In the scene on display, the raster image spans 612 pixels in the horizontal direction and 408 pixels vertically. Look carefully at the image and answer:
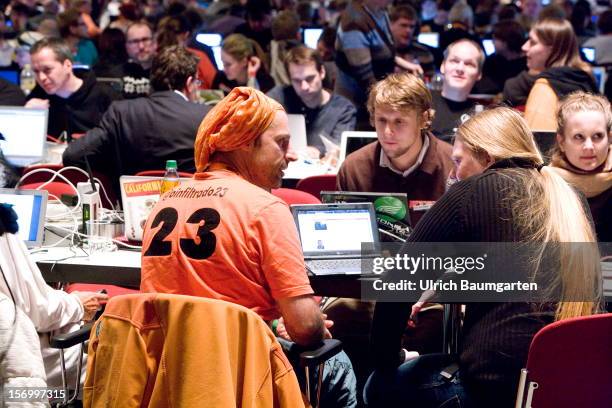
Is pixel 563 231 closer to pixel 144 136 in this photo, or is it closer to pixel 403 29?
pixel 144 136

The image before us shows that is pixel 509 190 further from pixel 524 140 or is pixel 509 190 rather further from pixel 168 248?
pixel 168 248

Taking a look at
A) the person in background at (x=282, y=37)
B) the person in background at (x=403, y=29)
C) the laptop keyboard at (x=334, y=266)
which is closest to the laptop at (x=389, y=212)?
the laptop keyboard at (x=334, y=266)

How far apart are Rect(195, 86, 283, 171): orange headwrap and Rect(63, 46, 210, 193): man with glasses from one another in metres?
2.05

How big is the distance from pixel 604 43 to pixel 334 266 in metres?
7.33

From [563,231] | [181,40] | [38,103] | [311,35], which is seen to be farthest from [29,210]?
[311,35]

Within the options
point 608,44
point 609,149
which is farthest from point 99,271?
point 608,44

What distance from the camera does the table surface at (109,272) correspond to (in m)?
3.20

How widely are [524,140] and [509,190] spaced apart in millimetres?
236

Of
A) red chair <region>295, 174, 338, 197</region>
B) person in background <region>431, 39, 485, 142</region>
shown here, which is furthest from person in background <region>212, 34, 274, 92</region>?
red chair <region>295, 174, 338, 197</region>

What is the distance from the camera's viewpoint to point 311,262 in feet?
10.6

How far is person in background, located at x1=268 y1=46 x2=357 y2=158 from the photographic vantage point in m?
5.89

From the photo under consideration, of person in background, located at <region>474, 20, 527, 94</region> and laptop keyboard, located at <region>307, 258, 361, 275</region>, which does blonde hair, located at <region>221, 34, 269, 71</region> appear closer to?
person in background, located at <region>474, 20, 527, 94</region>

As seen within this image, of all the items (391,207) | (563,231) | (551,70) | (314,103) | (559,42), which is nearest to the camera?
(563,231)

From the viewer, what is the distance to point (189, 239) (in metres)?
2.52
